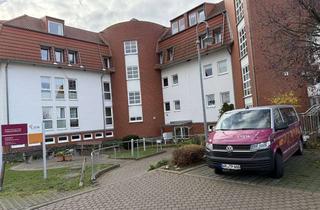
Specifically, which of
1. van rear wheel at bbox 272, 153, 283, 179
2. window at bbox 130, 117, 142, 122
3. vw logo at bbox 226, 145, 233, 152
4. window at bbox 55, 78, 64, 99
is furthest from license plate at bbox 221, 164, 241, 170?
window at bbox 130, 117, 142, 122

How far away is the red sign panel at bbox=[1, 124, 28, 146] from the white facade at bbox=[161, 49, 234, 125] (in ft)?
57.3

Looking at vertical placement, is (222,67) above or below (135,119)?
above

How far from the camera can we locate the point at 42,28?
29125 mm

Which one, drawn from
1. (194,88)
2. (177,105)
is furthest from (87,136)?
(194,88)

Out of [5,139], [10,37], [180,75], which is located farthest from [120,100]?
[5,139]

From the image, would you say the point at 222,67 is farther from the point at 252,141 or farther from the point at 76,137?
the point at 252,141

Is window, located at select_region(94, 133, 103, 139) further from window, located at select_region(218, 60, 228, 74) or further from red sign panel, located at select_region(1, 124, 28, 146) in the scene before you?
red sign panel, located at select_region(1, 124, 28, 146)

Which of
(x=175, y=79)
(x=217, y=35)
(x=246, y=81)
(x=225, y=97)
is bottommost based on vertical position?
(x=225, y=97)

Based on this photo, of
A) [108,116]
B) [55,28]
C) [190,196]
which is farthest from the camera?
[108,116]

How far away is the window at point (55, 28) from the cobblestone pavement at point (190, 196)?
2356cm

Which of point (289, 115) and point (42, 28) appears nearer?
point (289, 115)

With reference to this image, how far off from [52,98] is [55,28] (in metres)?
6.98

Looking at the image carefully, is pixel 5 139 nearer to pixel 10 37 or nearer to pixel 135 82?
pixel 10 37

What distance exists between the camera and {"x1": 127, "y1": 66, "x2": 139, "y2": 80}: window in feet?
107
